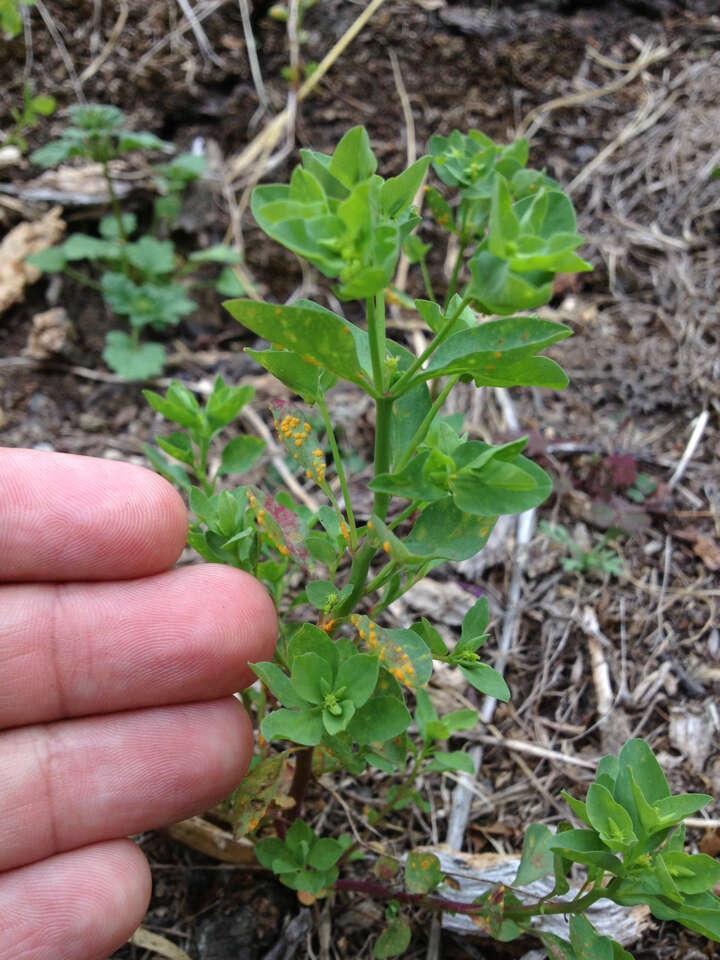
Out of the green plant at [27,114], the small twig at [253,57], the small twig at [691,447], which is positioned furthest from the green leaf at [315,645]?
the small twig at [253,57]

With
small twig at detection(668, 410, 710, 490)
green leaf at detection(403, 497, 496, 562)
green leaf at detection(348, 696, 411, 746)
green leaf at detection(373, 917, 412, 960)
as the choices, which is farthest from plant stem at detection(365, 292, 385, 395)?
small twig at detection(668, 410, 710, 490)

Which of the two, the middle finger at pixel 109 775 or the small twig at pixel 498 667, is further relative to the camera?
the small twig at pixel 498 667

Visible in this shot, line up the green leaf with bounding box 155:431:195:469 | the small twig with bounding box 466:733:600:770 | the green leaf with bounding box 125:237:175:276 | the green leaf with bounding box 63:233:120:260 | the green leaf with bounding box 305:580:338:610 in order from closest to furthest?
1. the green leaf with bounding box 305:580:338:610
2. the green leaf with bounding box 155:431:195:469
3. the small twig with bounding box 466:733:600:770
4. the green leaf with bounding box 63:233:120:260
5. the green leaf with bounding box 125:237:175:276

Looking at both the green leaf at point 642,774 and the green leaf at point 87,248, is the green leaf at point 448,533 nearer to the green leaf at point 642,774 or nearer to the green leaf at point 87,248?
the green leaf at point 642,774

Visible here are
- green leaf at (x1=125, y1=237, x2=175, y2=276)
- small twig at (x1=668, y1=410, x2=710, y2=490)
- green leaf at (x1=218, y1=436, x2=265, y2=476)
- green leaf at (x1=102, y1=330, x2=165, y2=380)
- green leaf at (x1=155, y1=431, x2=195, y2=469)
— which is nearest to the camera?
green leaf at (x1=155, y1=431, x2=195, y2=469)

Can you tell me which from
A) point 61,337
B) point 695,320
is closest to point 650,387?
point 695,320

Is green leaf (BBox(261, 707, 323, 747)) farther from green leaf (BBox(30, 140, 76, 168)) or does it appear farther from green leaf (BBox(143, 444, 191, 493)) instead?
green leaf (BBox(30, 140, 76, 168))
